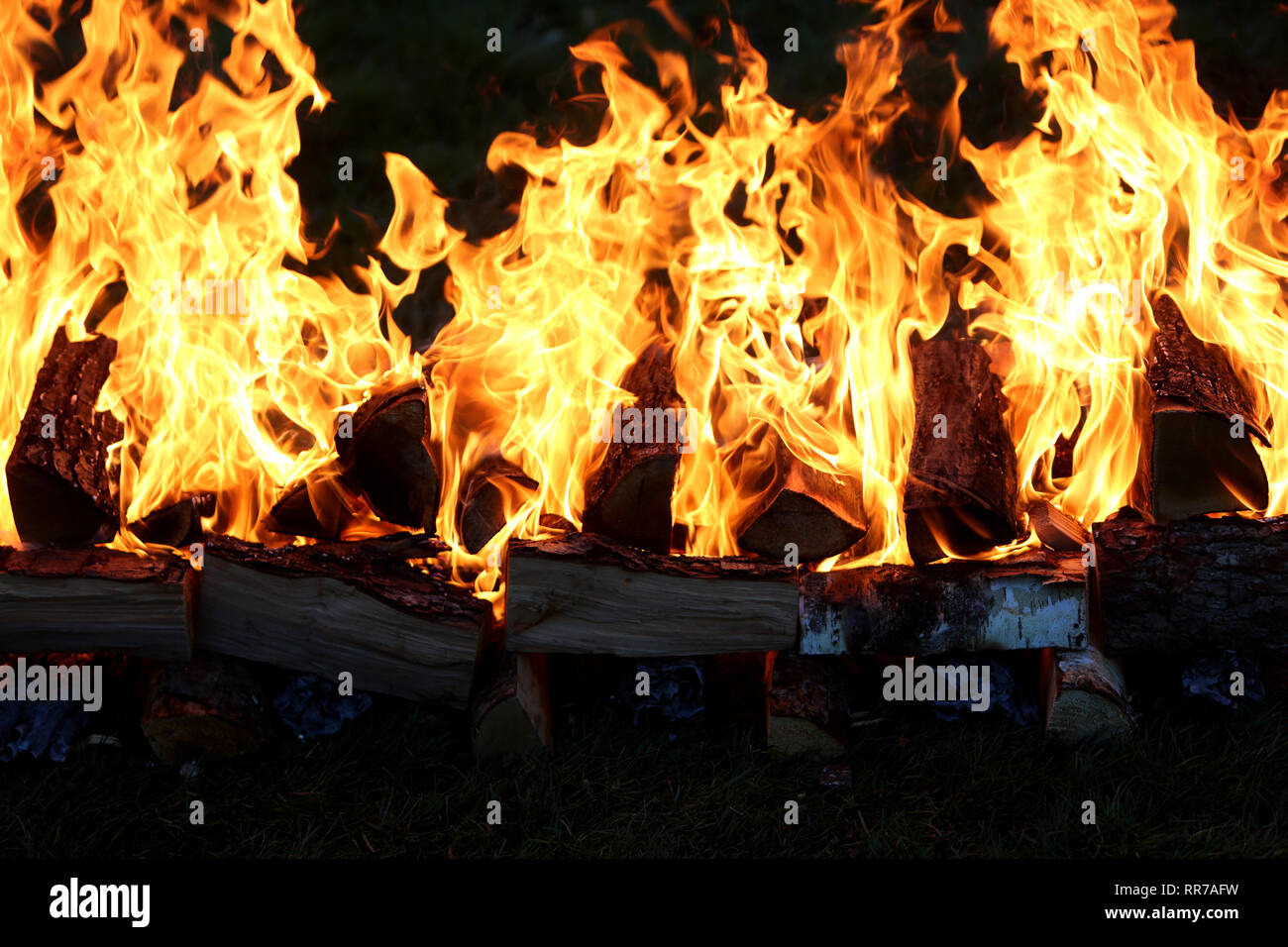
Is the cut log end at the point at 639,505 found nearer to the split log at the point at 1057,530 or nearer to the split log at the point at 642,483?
the split log at the point at 642,483

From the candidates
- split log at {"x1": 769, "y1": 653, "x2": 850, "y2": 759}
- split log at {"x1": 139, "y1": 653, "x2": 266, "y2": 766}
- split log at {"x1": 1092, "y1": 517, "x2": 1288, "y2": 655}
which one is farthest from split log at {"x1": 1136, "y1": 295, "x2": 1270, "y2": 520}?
split log at {"x1": 139, "y1": 653, "x2": 266, "y2": 766}

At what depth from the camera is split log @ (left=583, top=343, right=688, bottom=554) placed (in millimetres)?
3852

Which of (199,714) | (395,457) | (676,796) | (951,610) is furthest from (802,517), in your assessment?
(199,714)

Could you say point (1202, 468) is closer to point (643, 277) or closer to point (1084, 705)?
point (1084, 705)

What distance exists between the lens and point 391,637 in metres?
3.74

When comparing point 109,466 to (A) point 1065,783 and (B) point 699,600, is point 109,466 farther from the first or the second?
(A) point 1065,783

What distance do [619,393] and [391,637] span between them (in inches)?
38.7

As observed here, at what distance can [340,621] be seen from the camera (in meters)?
3.73

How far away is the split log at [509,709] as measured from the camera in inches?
145

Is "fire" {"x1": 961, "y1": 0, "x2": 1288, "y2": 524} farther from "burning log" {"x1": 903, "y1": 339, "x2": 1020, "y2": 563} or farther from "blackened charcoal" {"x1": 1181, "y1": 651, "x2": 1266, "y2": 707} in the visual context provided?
"blackened charcoal" {"x1": 1181, "y1": 651, "x2": 1266, "y2": 707}

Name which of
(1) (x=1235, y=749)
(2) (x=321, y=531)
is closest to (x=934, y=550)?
(1) (x=1235, y=749)

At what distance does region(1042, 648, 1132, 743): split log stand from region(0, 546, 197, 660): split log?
7.20ft

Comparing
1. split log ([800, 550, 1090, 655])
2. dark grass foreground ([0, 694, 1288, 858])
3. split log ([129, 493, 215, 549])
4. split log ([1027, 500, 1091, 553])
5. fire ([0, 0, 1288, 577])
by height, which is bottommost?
dark grass foreground ([0, 694, 1288, 858])
